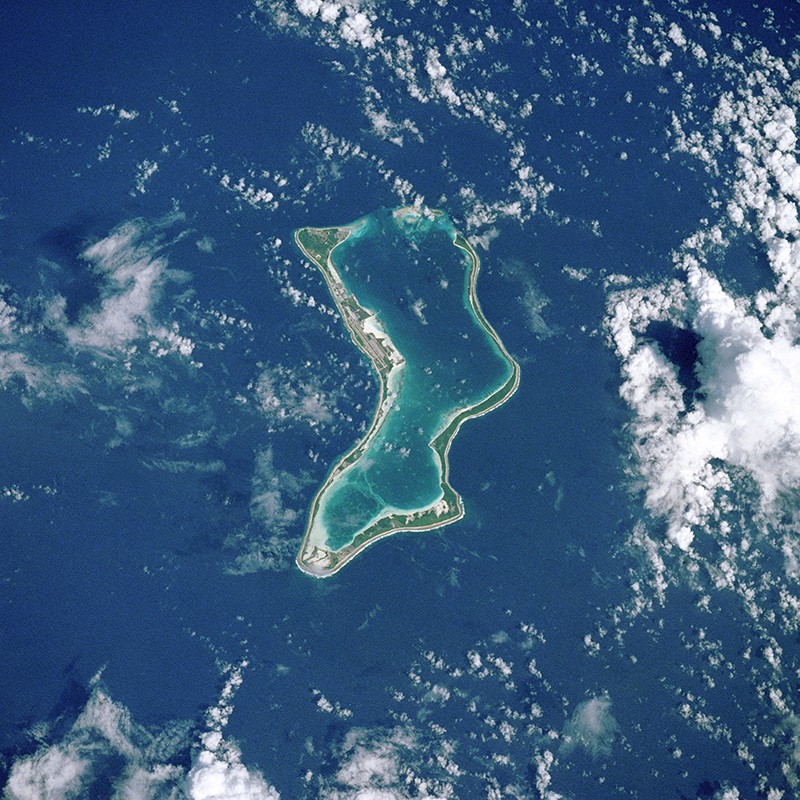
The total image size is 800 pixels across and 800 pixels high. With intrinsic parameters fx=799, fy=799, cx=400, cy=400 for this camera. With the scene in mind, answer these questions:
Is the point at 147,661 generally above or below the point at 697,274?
below

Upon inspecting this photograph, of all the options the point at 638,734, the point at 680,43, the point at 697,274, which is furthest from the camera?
the point at 680,43

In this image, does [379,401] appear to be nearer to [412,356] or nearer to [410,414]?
[410,414]

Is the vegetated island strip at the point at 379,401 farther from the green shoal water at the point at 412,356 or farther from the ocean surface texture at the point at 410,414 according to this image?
the ocean surface texture at the point at 410,414

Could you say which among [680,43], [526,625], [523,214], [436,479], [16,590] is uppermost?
[680,43]

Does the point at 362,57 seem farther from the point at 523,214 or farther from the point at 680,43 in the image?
the point at 680,43

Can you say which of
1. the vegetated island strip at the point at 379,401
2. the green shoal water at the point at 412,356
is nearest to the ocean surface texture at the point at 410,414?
the green shoal water at the point at 412,356

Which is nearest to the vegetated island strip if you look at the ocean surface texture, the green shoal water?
the green shoal water

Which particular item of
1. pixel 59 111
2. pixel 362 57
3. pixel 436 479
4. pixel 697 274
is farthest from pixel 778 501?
pixel 59 111

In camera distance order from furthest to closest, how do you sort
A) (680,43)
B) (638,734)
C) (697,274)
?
(680,43)
(697,274)
(638,734)
